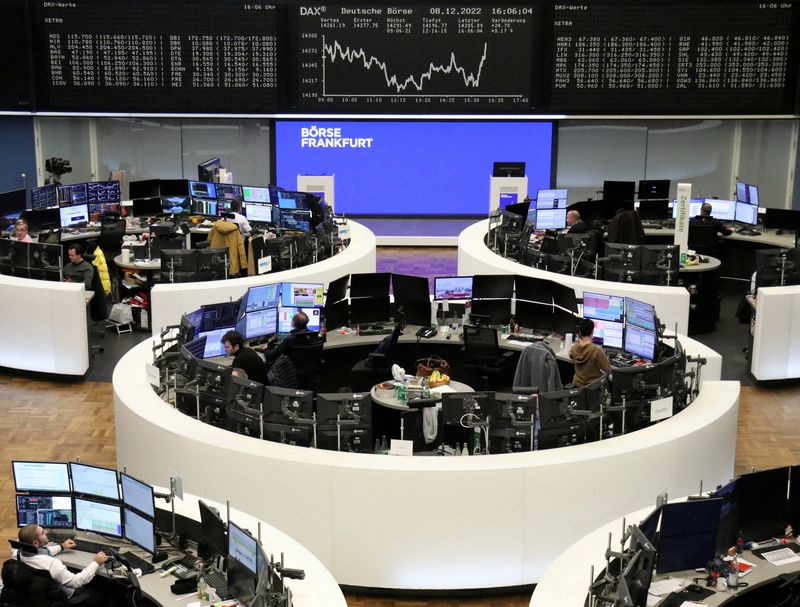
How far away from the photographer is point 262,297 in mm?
10297

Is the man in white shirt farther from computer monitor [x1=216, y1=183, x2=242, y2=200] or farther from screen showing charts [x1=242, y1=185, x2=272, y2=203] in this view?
computer monitor [x1=216, y1=183, x2=242, y2=200]

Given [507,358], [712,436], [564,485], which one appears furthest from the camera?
[507,358]

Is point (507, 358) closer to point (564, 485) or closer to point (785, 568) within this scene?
point (564, 485)

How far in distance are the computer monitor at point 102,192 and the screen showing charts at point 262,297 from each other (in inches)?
247

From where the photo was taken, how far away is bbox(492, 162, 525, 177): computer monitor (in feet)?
55.3

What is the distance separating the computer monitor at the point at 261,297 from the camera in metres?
10.1

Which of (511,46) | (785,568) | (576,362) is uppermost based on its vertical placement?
(511,46)

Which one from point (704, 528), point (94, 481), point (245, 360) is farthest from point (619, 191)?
point (94, 481)

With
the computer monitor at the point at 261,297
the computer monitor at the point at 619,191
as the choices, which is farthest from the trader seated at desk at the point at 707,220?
the computer monitor at the point at 261,297

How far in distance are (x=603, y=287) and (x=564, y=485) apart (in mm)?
4425

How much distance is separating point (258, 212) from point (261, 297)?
5473 mm

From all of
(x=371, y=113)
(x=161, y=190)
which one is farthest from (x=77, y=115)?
(x=371, y=113)

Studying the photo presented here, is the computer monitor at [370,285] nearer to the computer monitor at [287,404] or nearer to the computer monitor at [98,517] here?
the computer monitor at [287,404]

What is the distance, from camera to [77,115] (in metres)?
16.6
